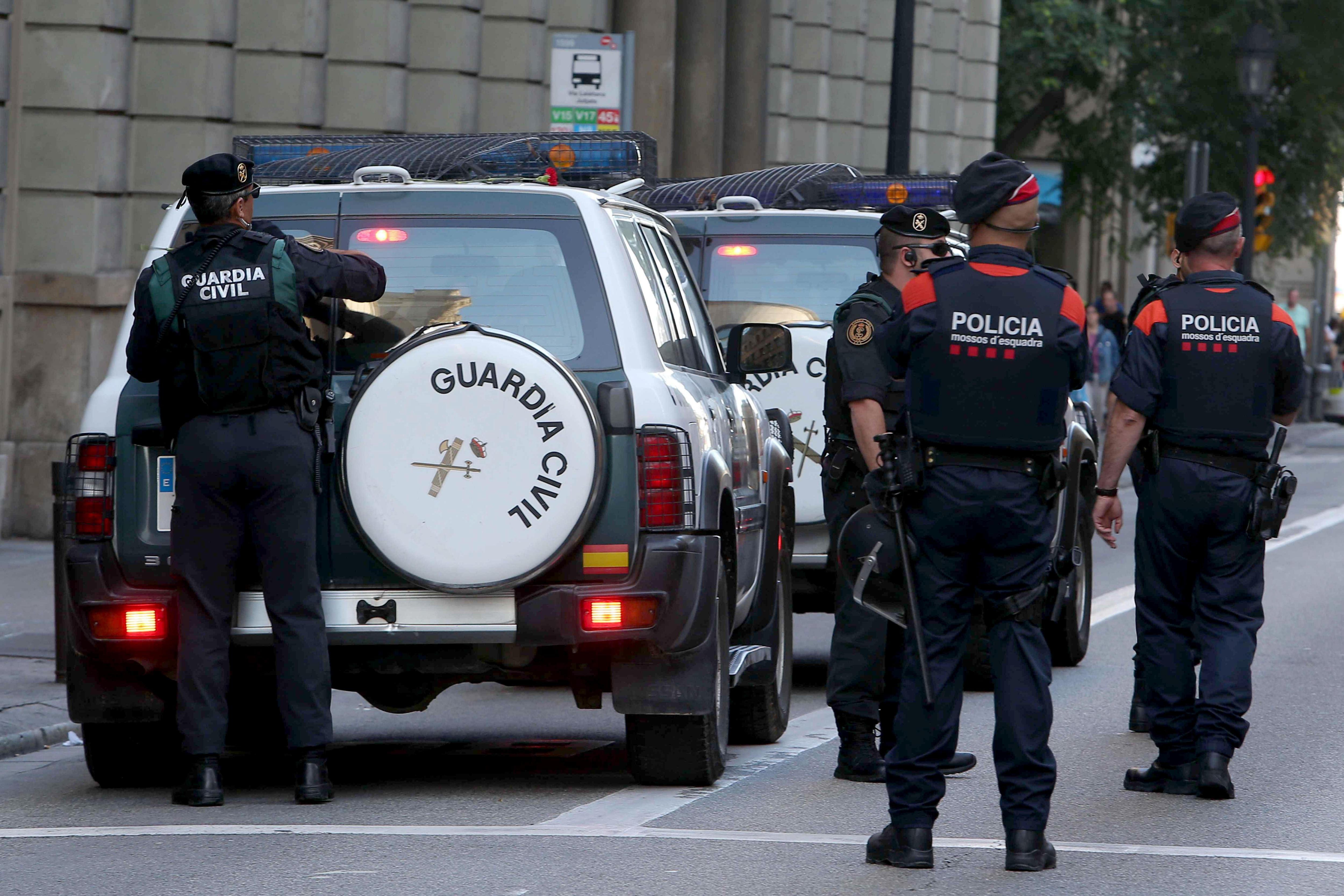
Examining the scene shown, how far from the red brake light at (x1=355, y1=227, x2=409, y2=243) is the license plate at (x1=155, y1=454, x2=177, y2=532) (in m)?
0.90

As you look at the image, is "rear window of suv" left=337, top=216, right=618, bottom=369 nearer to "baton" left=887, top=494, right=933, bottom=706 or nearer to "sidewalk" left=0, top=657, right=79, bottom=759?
"baton" left=887, top=494, right=933, bottom=706

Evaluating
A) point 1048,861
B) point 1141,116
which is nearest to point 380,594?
point 1048,861

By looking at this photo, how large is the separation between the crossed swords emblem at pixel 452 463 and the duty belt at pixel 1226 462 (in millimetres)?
2290

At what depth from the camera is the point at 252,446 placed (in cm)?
686

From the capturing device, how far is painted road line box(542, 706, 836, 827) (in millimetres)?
6773

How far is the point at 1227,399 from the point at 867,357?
3.86 feet

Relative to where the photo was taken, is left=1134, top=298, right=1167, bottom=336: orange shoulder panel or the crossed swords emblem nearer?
the crossed swords emblem

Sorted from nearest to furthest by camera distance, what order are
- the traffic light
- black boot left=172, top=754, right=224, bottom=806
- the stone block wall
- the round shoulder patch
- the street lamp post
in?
black boot left=172, top=754, right=224, bottom=806, the round shoulder patch, the street lamp post, the traffic light, the stone block wall

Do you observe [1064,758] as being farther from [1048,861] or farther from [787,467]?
[1048,861]

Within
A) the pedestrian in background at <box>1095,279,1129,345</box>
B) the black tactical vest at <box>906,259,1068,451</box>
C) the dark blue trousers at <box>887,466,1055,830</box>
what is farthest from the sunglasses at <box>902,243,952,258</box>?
the pedestrian in background at <box>1095,279,1129,345</box>

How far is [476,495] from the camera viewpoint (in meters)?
6.77

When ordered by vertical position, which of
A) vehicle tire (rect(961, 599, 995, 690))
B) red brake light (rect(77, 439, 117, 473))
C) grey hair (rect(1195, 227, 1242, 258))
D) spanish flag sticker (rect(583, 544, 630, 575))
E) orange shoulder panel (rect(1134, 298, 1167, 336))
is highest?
→ grey hair (rect(1195, 227, 1242, 258))

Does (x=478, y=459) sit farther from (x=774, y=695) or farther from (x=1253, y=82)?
(x=1253, y=82)

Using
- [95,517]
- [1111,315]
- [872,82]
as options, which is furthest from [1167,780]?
[872,82]
